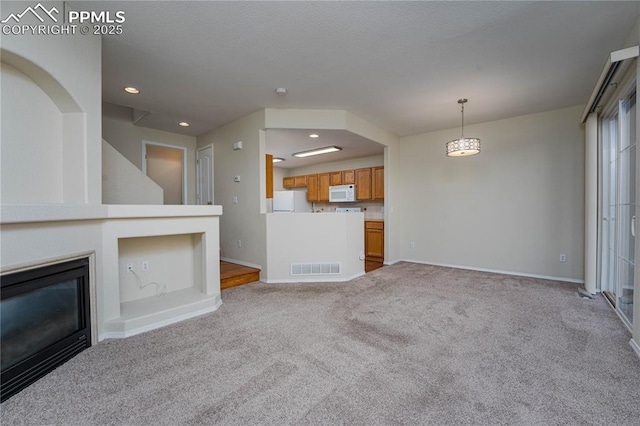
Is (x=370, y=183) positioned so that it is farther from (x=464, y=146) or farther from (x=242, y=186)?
(x=242, y=186)

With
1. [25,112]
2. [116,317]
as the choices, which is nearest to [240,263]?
[116,317]

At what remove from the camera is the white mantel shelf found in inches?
A: 62.5

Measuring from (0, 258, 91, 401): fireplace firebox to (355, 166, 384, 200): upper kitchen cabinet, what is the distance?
17.1 feet

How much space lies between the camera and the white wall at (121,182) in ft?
10.8

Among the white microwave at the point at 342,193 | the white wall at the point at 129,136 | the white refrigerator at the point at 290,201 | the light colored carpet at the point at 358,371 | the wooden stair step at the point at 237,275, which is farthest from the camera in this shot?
the white refrigerator at the point at 290,201

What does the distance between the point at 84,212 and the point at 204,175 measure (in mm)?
3535

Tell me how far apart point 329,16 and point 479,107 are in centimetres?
295

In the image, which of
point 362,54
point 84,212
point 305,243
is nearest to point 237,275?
point 305,243

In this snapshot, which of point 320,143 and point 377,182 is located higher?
point 320,143

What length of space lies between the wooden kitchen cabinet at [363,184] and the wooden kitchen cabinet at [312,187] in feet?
4.29

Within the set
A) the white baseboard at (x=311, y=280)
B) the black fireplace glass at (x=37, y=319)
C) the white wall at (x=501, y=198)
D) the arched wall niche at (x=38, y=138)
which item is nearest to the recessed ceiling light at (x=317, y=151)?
the white wall at (x=501, y=198)

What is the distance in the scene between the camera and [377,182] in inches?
244

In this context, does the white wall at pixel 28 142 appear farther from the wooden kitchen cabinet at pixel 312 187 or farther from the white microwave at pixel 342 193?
the wooden kitchen cabinet at pixel 312 187

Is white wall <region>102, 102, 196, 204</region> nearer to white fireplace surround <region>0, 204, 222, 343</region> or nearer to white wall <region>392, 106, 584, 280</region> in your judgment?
white fireplace surround <region>0, 204, 222, 343</region>
